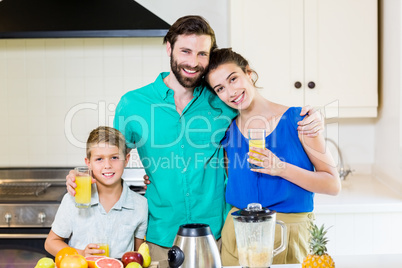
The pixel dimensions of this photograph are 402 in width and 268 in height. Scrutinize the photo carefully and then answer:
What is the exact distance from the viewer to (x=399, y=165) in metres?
2.83

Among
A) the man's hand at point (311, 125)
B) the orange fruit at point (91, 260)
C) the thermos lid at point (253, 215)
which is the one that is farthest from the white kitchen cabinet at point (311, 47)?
the orange fruit at point (91, 260)

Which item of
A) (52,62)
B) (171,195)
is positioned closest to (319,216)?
(171,195)

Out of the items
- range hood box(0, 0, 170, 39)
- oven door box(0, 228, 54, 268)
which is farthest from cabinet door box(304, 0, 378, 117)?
oven door box(0, 228, 54, 268)

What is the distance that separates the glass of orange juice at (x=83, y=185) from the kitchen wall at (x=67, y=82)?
144 centimetres

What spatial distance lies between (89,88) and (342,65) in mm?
1555

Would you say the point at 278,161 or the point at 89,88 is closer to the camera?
the point at 278,161

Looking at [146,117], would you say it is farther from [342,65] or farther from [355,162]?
[355,162]

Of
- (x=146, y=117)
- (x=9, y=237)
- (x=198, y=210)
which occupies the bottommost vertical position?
(x=9, y=237)

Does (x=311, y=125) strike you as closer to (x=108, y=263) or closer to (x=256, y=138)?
(x=256, y=138)

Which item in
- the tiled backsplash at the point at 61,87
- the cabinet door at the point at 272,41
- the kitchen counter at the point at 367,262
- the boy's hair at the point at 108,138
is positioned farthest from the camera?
the tiled backsplash at the point at 61,87

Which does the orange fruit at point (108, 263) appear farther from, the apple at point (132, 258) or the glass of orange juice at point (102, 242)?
the glass of orange juice at point (102, 242)

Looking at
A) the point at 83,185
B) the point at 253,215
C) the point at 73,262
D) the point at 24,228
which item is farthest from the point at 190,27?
the point at 24,228

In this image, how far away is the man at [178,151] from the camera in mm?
2002

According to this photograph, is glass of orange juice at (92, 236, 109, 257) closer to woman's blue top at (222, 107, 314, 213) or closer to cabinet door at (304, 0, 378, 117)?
woman's blue top at (222, 107, 314, 213)
